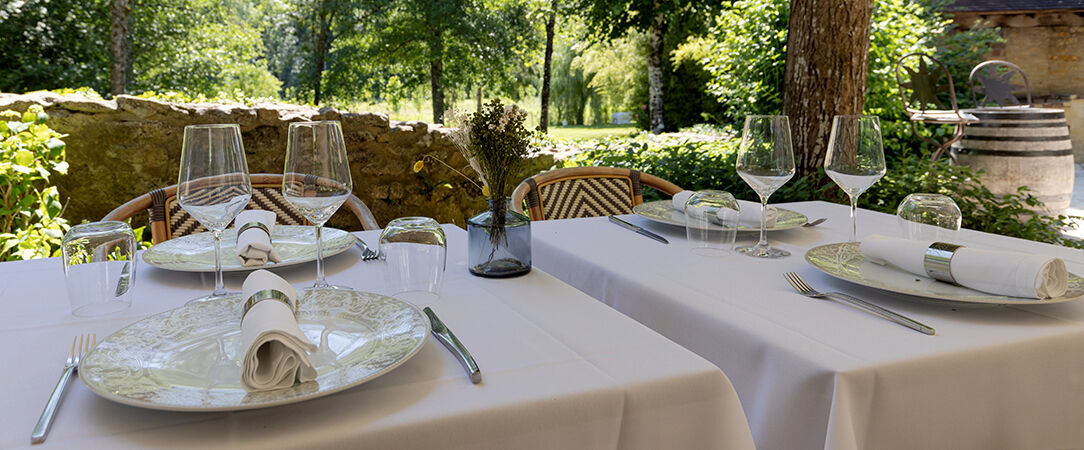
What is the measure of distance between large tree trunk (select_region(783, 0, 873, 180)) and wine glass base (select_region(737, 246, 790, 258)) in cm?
200

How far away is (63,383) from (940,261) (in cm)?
110

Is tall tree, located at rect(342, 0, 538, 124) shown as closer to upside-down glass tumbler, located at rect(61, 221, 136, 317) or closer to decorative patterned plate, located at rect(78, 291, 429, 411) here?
upside-down glass tumbler, located at rect(61, 221, 136, 317)

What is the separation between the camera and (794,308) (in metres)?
0.96

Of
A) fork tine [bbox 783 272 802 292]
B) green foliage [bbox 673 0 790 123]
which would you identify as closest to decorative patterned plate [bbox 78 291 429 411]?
fork tine [bbox 783 272 802 292]

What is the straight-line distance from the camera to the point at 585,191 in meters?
2.22

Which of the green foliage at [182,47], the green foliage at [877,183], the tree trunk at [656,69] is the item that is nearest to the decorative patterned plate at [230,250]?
the green foliage at [877,183]

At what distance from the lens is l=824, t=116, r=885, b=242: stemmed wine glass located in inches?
47.5

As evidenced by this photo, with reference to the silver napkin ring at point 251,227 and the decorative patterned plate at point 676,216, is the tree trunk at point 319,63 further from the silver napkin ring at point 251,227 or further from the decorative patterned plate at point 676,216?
the silver napkin ring at point 251,227

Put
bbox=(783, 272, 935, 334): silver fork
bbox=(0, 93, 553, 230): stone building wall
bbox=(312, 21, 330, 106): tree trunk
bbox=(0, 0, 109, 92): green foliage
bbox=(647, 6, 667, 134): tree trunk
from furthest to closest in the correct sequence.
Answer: bbox=(312, 21, 330, 106): tree trunk, bbox=(647, 6, 667, 134): tree trunk, bbox=(0, 0, 109, 92): green foliage, bbox=(0, 93, 553, 230): stone building wall, bbox=(783, 272, 935, 334): silver fork

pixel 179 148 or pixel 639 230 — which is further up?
pixel 179 148

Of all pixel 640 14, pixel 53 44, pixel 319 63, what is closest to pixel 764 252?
pixel 640 14

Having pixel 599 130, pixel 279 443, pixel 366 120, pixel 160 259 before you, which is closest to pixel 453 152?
pixel 366 120

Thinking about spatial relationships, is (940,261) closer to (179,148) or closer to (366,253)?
(366,253)

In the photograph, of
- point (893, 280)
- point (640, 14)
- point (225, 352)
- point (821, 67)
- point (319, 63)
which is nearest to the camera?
point (225, 352)
